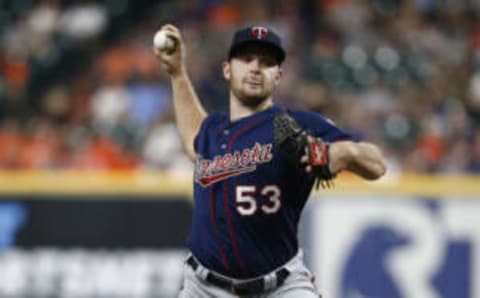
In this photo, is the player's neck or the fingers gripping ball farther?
the player's neck

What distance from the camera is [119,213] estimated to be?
930cm

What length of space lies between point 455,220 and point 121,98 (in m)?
4.16

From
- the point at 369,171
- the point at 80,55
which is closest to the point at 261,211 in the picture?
the point at 369,171

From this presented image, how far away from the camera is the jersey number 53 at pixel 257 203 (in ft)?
16.6

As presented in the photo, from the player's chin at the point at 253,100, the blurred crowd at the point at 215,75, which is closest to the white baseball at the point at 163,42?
the player's chin at the point at 253,100

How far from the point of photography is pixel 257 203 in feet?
16.6

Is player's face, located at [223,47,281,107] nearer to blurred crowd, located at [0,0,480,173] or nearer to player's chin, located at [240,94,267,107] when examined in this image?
player's chin, located at [240,94,267,107]

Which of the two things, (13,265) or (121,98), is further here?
(121,98)

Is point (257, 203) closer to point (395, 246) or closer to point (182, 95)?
point (182, 95)

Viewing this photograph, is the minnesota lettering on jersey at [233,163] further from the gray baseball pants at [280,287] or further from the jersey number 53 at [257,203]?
the gray baseball pants at [280,287]

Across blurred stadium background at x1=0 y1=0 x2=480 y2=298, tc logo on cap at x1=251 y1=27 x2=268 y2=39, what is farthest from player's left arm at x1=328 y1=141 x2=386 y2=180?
blurred stadium background at x1=0 y1=0 x2=480 y2=298

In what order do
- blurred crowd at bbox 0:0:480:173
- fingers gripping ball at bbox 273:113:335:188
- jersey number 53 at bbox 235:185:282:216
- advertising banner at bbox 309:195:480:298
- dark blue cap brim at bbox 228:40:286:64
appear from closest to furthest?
fingers gripping ball at bbox 273:113:335:188 → jersey number 53 at bbox 235:185:282:216 → dark blue cap brim at bbox 228:40:286:64 → advertising banner at bbox 309:195:480:298 → blurred crowd at bbox 0:0:480:173

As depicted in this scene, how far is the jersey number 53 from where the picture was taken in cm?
506

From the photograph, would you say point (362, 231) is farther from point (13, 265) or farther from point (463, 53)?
point (463, 53)
